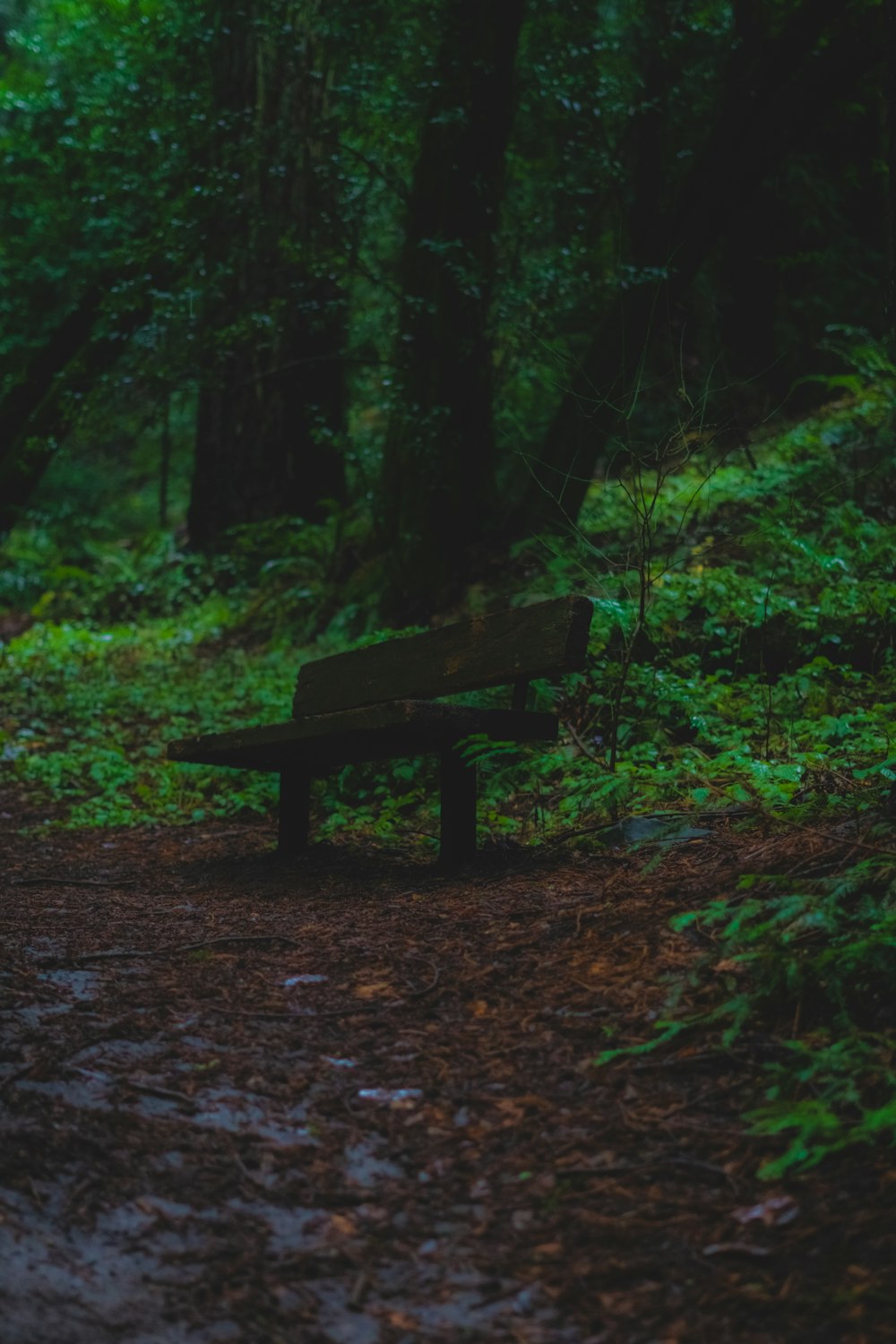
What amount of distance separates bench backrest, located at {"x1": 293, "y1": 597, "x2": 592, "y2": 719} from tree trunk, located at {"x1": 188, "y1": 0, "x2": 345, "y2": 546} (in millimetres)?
4198

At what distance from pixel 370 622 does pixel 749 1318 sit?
7.79 meters

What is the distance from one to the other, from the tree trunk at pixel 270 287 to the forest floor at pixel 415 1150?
6462mm

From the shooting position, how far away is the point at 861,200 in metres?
12.1

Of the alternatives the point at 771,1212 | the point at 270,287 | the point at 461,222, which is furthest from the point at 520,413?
the point at 771,1212

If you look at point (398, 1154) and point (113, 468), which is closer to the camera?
point (398, 1154)

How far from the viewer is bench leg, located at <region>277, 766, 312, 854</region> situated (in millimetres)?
6090

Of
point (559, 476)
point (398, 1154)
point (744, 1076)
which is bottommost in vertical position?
point (398, 1154)

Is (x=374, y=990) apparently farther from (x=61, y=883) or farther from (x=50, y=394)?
(x=50, y=394)

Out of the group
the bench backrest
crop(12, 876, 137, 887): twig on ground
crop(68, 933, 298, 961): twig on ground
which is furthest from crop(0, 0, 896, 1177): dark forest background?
crop(12, 876, 137, 887): twig on ground

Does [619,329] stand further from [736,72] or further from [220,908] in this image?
[220,908]

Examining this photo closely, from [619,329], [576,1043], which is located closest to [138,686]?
[619,329]

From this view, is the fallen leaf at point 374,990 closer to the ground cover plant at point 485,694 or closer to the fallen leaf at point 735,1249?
the ground cover plant at point 485,694

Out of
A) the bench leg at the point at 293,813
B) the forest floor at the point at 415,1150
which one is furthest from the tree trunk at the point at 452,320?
the forest floor at the point at 415,1150

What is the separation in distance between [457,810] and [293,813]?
1.42 meters
